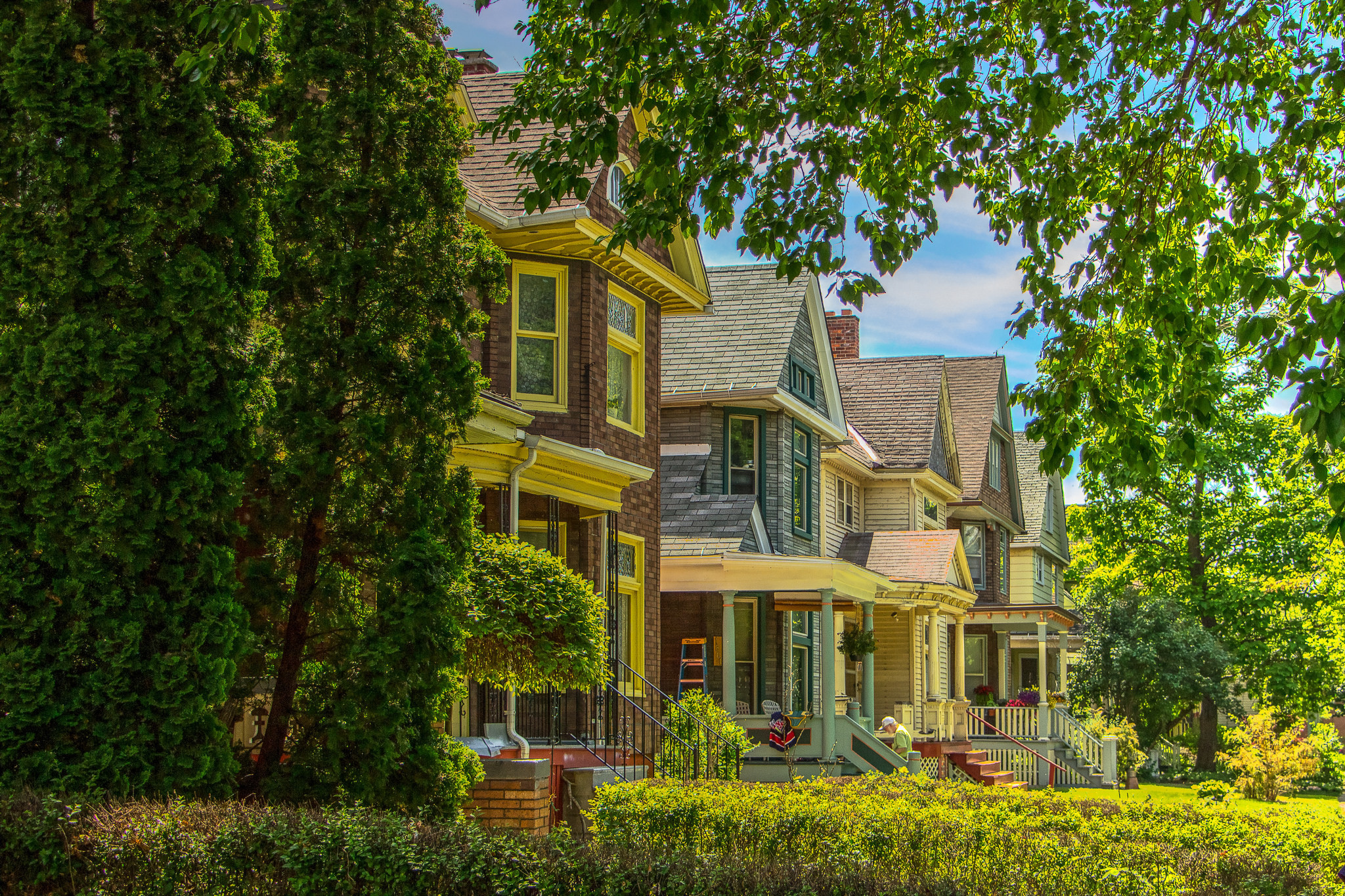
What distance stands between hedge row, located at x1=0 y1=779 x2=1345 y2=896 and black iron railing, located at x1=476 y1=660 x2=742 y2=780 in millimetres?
4795

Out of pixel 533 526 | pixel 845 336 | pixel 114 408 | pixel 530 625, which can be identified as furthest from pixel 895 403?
pixel 114 408

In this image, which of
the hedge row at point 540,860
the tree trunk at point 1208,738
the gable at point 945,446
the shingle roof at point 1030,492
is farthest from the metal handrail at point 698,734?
the shingle roof at point 1030,492

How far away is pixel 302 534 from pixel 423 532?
0.90 m

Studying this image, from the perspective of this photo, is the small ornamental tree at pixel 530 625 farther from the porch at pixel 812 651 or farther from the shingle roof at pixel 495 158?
the porch at pixel 812 651

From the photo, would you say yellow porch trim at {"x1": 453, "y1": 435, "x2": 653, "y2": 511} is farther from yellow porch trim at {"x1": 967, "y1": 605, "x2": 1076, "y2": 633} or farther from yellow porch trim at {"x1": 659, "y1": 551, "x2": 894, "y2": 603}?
yellow porch trim at {"x1": 967, "y1": 605, "x2": 1076, "y2": 633}

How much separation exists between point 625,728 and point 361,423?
6.49 meters

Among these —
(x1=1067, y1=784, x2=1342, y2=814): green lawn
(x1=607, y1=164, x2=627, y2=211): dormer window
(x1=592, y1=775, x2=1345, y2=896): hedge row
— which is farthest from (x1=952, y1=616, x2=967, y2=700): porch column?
(x1=592, y1=775, x2=1345, y2=896): hedge row

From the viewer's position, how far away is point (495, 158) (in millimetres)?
16953

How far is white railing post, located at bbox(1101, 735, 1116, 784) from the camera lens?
96.9ft

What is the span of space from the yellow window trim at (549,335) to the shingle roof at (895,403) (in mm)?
16388

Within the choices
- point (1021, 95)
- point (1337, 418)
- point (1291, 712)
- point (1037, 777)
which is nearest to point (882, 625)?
point (1037, 777)

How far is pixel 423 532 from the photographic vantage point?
8.53 metres

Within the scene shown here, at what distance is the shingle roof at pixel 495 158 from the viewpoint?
16.0m

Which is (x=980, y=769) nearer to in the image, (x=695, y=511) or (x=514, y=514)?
(x=695, y=511)
